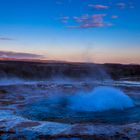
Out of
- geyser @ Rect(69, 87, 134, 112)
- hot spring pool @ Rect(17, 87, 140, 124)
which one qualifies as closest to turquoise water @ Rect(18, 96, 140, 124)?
hot spring pool @ Rect(17, 87, 140, 124)

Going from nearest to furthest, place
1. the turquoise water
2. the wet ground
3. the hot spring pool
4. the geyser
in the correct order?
the wet ground < the turquoise water < the hot spring pool < the geyser

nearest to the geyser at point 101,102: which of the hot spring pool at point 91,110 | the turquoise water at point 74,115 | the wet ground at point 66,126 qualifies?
the hot spring pool at point 91,110

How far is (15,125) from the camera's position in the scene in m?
7.39

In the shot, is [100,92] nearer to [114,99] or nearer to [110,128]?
[114,99]

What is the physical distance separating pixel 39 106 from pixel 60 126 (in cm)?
381

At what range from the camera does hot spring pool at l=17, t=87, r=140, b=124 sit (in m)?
8.66

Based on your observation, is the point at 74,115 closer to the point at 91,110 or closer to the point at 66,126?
the point at 91,110

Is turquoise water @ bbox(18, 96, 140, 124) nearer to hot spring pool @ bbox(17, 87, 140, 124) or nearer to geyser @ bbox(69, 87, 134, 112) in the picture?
hot spring pool @ bbox(17, 87, 140, 124)

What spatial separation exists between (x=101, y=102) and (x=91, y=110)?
114cm

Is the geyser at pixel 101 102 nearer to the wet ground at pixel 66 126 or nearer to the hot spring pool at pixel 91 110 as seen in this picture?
the hot spring pool at pixel 91 110

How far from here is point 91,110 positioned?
34.5 feet

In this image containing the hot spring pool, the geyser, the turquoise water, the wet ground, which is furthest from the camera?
the geyser

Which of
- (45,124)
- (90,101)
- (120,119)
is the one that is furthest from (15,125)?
(90,101)

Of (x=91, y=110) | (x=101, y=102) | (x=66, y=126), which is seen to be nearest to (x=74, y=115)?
(x=91, y=110)
